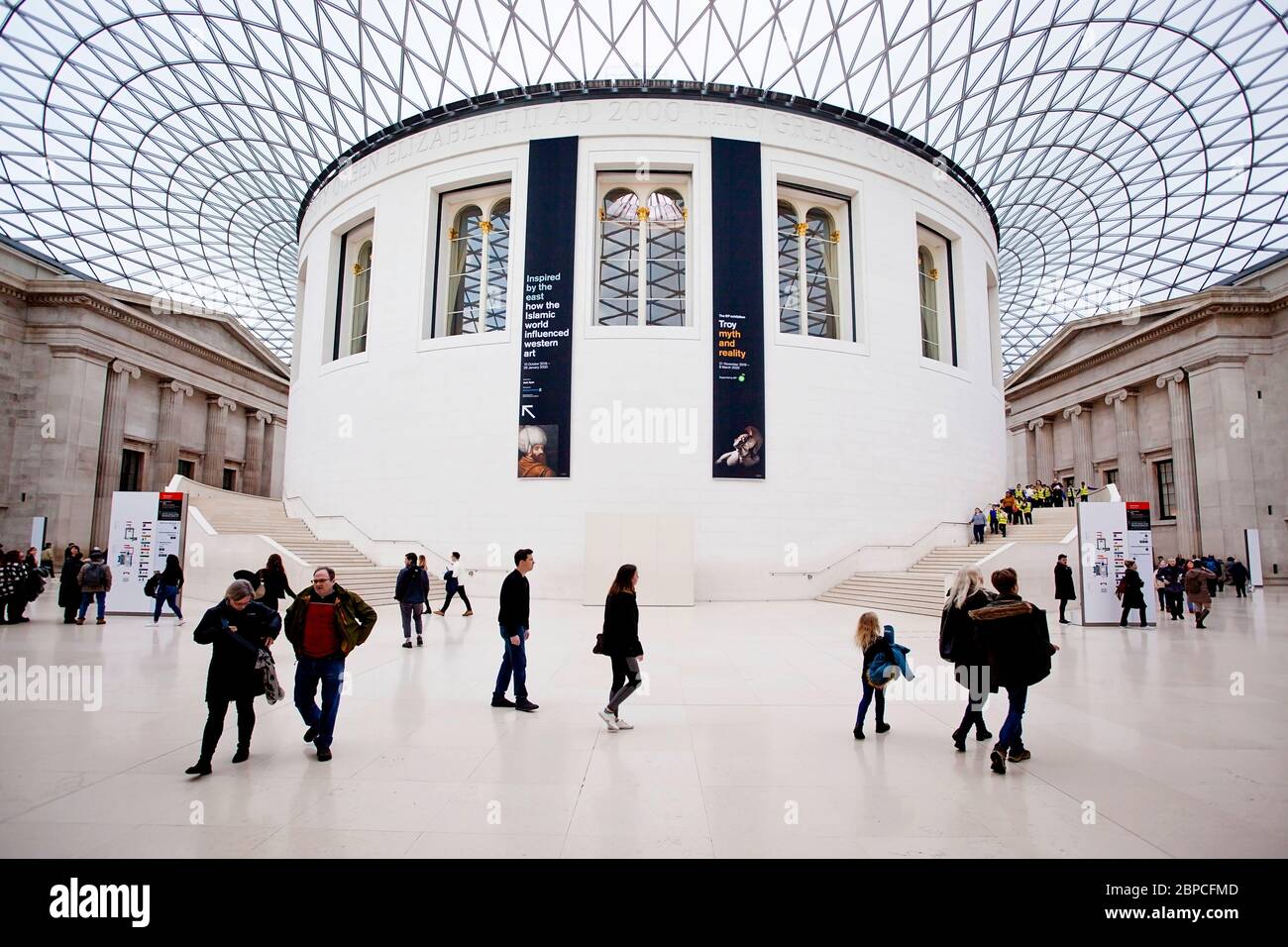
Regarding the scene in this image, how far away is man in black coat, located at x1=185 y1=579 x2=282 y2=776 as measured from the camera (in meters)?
5.45

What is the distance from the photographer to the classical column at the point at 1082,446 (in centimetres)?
4297

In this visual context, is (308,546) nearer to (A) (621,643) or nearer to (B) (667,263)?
(A) (621,643)

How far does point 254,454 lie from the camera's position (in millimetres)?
46688

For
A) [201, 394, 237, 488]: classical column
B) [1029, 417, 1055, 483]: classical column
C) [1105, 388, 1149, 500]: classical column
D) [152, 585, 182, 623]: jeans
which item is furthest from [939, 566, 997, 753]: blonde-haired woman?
[1029, 417, 1055, 483]: classical column

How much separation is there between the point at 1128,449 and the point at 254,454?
5549 centimetres

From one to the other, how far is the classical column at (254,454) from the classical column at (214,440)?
286 centimetres

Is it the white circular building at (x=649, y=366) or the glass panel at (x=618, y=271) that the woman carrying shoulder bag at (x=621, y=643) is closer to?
the white circular building at (x=649, y=366)

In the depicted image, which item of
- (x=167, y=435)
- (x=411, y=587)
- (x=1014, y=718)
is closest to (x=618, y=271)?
(x=167, y=435)

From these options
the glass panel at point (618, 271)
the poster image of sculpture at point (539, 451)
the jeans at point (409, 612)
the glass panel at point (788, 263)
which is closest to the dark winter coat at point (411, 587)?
the jeans at point (409, 612)

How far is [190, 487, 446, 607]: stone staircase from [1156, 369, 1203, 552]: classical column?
36.3 m

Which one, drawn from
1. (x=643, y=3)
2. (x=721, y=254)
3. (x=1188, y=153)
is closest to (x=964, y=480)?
(x=721, y=254)

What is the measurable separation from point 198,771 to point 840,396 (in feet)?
73.7

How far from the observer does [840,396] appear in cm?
2442
